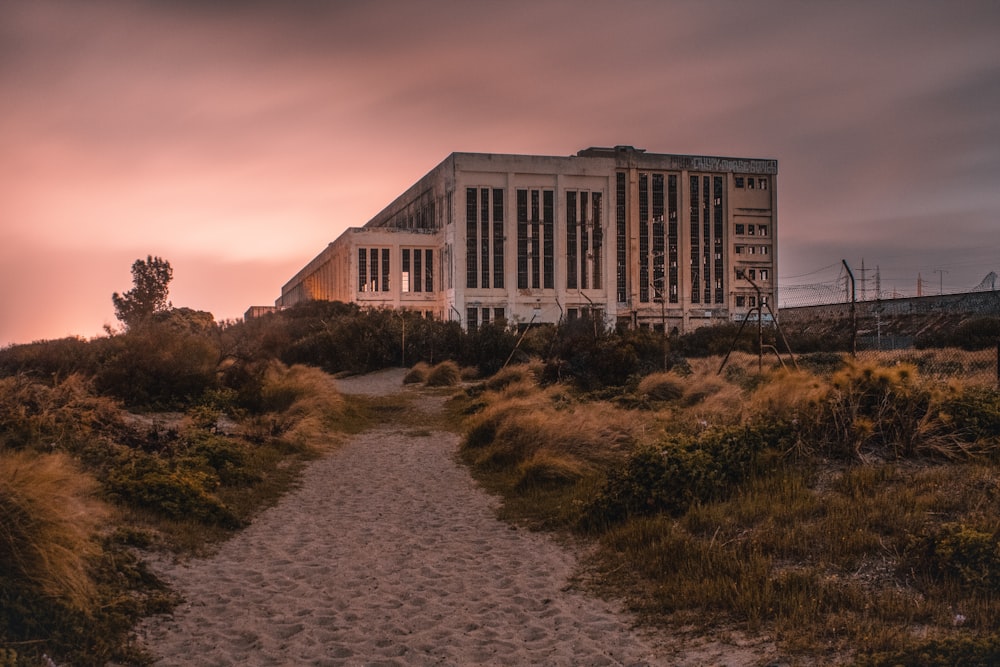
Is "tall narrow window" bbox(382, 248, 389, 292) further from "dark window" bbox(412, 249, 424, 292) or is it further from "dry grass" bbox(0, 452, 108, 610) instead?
"dry grass" bbox(0, 452, 108, 610)

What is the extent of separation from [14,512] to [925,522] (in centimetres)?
722

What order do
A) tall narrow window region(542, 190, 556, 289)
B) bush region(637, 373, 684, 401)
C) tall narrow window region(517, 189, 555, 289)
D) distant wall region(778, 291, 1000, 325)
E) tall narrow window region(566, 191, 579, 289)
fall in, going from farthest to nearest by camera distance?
tall narrow window region(566, 191, 579, 289)
tall narrow window region(542, 190, 556, 289)
tall narrow window region(517, 189, 555, 289)
distant wall region(778, 291, 1000, 325)
bush region(637, 373, 684, 401)

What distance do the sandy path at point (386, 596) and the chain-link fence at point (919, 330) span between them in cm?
1502

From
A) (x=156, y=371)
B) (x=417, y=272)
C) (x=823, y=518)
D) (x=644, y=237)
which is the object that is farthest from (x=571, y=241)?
(x=823, y=518)

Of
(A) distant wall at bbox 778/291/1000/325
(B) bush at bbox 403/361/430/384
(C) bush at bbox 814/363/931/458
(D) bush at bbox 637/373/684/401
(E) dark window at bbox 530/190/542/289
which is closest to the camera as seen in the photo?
(C) bush at bbox 814/363/931/458

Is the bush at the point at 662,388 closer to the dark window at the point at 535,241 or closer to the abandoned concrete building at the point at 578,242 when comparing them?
the abandoned concrete building at the point at 578,242

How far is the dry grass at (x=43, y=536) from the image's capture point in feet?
17.1

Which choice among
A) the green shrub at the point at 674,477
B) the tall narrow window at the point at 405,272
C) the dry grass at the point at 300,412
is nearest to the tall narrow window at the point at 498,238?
the tall narrow window at the point at 405,272

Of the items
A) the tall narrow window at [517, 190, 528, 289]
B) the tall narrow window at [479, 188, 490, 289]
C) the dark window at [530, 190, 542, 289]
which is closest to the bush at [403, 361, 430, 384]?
the tall narrow window at [479, 188, 490, 289]

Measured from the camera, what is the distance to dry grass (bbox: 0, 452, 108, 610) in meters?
5.21

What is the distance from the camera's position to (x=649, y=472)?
8945mm

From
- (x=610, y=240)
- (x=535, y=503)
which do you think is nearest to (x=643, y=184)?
(x=610, y=240)

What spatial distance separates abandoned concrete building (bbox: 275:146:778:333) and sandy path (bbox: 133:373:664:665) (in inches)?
1822

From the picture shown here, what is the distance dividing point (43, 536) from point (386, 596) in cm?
271
